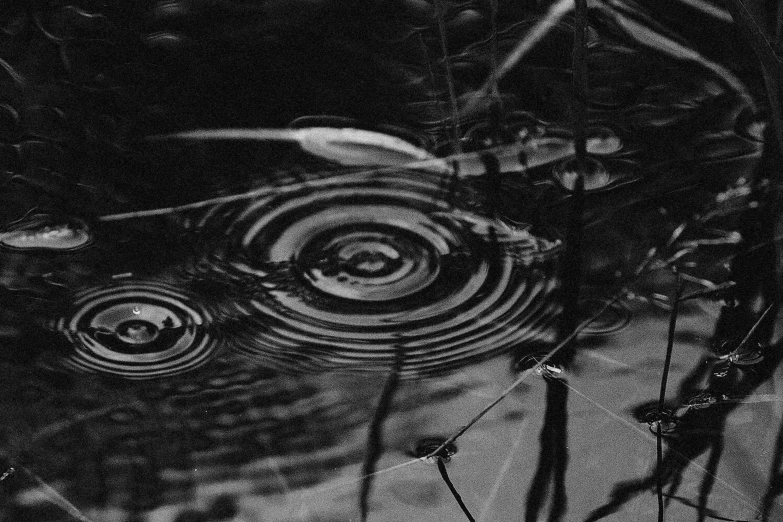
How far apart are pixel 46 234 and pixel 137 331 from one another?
0.23 m

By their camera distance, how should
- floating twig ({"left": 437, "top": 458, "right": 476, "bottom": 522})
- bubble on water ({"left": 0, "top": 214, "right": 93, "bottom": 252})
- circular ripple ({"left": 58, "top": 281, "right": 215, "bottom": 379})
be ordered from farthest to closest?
bubble on water ({"left": 0, "top": 214, "right": 93, "bottom": 252}) → circular ripple ({"left": 58, "top": 281, "right": 215, "bottom": 379}) → floating twig ({"left": 437, "top": 458, "right": 476, "bottom": 522})

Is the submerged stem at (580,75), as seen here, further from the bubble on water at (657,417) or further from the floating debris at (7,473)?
the floating debris at (7,473)

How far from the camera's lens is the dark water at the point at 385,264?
101 centimetres

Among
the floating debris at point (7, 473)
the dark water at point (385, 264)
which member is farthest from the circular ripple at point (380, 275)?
the floating debris at point (7, 473)

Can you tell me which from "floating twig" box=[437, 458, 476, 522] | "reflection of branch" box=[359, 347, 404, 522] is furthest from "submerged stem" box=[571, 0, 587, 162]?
"floating twig" box=[437, 458, 476, 522]

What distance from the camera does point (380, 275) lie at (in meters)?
1.27

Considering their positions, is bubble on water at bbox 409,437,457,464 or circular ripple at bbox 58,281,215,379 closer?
bubble on water at bbox 409,437,457,464

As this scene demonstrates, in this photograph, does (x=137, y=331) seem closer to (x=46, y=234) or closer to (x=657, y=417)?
(x=46, y=234)

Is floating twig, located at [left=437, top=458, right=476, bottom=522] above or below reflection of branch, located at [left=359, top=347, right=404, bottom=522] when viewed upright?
below

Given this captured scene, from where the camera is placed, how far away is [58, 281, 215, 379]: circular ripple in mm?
1133

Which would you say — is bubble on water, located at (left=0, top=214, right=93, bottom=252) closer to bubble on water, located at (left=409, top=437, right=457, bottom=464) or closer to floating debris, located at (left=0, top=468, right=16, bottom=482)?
floating debris, located at (left=0, top=468, right=16, bottom=482)

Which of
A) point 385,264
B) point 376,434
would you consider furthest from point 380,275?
point 376,434

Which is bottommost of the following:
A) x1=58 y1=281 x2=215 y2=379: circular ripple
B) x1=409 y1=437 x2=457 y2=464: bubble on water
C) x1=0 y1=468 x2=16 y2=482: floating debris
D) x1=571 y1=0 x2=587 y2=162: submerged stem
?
x1=409 y1=437 x2=457 y2=464: bubble on water

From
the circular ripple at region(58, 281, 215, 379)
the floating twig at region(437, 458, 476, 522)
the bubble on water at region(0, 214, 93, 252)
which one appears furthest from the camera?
the bubble on water at region(0, 214, 93, 252)
